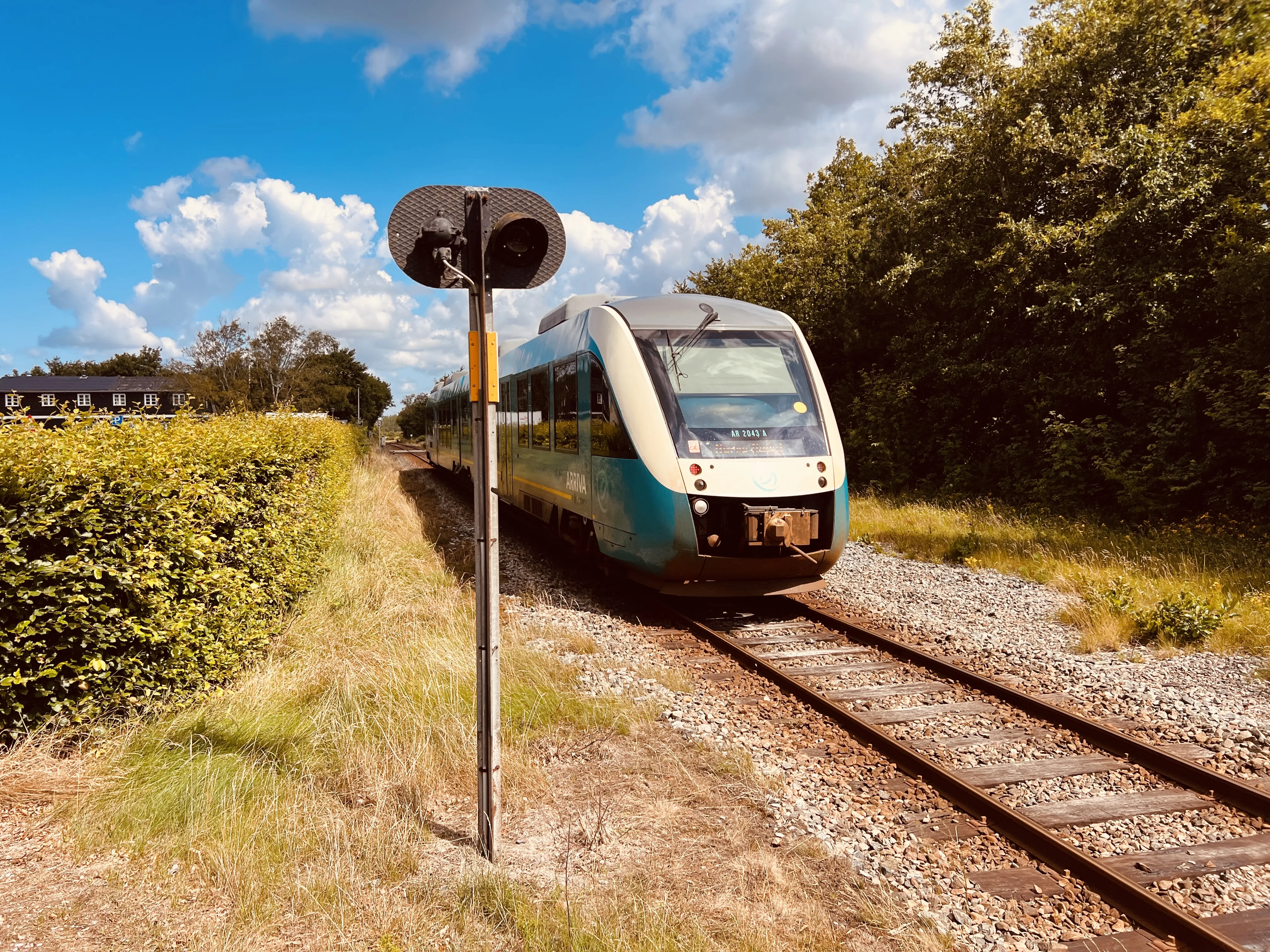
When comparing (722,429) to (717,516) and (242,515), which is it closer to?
(717,516)

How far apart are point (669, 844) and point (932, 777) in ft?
5.67

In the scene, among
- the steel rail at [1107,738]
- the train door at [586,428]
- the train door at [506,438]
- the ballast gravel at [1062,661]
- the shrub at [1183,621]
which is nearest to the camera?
the steel rail at [1107,738]

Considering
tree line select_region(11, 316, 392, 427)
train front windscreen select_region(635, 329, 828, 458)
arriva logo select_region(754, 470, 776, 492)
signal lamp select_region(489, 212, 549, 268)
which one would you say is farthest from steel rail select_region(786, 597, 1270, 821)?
tree line select_region(11, 316, 392, 427)

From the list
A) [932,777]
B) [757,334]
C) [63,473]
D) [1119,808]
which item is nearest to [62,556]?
[63,473]

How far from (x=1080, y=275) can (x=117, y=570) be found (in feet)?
51.2

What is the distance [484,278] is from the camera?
146 inches

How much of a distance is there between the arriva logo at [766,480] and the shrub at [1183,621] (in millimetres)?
3707

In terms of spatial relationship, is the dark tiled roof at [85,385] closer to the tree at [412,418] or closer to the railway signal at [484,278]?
the tree at [412,418]

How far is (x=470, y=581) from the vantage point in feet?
33.9

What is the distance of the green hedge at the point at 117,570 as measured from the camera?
4199mm

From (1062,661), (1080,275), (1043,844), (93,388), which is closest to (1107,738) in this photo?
(1043,844)

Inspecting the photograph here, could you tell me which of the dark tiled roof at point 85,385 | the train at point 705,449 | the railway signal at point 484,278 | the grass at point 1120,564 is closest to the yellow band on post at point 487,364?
the railway signal at point 484,278

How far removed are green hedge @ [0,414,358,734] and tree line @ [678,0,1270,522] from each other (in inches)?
465

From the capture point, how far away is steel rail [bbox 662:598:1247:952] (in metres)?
3.35
